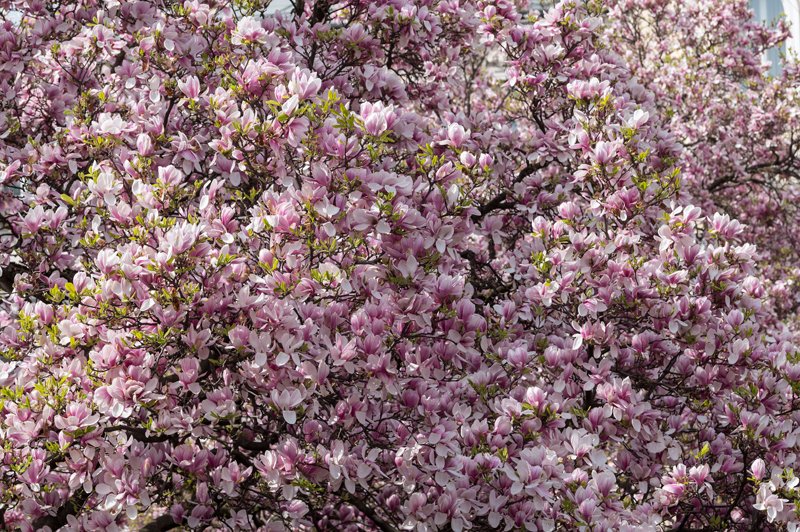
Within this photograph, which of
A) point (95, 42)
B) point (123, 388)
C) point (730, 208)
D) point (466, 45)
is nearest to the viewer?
point (123, 388)

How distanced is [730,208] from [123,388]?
7.57 metres

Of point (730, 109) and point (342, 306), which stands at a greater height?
point (342, 306)

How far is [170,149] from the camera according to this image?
412 cm

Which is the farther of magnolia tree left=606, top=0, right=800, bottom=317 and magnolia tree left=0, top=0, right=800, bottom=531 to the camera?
magnolia tree left=606, top=0, right=800, bottom=317

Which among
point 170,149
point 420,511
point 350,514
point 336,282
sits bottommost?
point 350,514

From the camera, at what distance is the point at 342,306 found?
3.61 meters

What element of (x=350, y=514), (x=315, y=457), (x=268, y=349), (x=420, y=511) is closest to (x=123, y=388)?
(x=268, y=349)

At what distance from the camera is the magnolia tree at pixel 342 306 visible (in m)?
3.39

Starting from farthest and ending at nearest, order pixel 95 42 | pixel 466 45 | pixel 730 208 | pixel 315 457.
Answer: pixel 730 208 → pixel 466 45 → pixel 95 42 → pixel 315 457

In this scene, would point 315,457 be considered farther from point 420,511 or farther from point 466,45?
point 466,45

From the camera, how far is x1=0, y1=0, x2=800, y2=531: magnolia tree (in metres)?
3.39

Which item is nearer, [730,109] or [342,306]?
[342,306]

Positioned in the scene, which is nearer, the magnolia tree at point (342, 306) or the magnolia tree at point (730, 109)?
the magnolia tree at point (342, 306)

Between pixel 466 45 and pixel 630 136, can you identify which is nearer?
pixel 630 136
